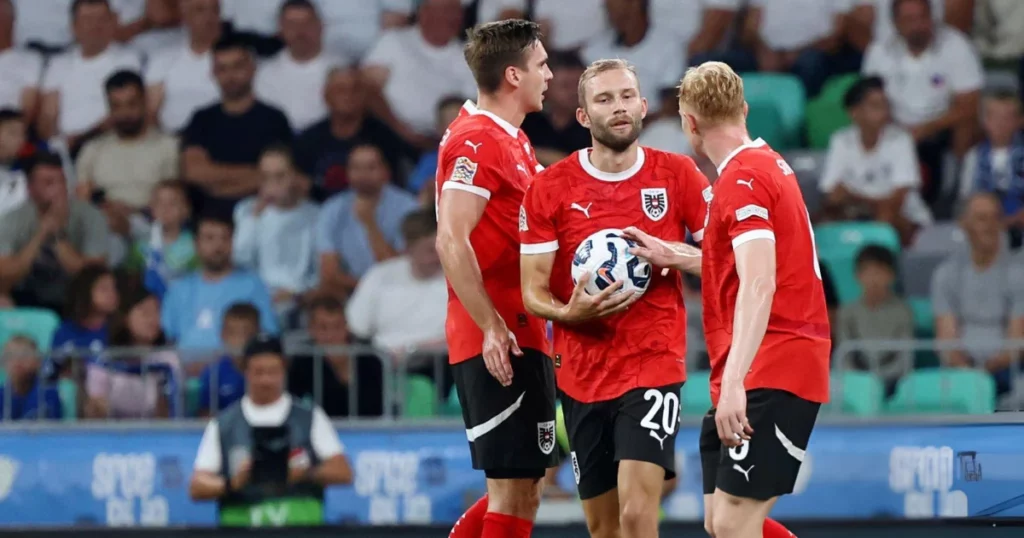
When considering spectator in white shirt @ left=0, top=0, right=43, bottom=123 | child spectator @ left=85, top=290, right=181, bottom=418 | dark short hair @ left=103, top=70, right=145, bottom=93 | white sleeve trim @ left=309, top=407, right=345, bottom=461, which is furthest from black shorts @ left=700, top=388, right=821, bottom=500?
spectator in white shirt @ left=0, top=0, right=43, bottom=123

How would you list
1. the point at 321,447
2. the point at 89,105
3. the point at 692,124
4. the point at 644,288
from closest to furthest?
the point at 692,124 < the point at 644,288 < the point at 321,447 < the point at 89,105

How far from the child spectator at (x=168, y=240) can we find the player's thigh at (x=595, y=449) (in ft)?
19.7

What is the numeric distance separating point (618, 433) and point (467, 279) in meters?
0.82

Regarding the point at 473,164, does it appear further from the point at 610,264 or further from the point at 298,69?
the point at 298,69

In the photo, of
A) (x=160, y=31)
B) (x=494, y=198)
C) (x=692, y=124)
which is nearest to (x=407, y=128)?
(x=160, y=31)

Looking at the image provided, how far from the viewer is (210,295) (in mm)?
10758

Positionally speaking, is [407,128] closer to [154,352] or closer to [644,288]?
[154,352]

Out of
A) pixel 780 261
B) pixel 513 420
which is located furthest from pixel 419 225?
pixel 780 261

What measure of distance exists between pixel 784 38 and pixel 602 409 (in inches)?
263

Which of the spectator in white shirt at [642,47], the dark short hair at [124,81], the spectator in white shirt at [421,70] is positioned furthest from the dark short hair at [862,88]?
the dark short hair at [124,81]

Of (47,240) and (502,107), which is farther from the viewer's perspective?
(47,240)

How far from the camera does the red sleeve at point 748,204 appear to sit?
489 cm

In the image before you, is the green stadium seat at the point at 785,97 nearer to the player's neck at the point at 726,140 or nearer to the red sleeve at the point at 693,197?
the red sleeve at the point at 693,197

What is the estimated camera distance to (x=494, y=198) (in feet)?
19.4
